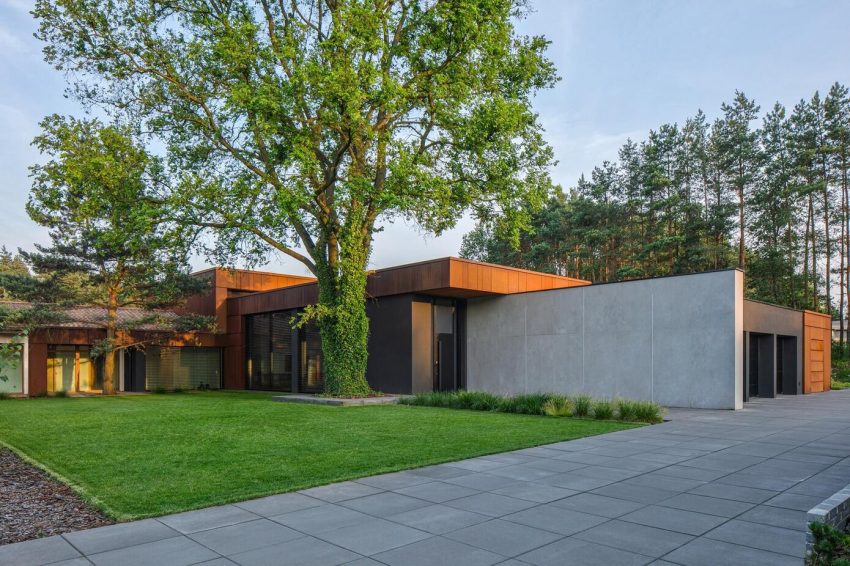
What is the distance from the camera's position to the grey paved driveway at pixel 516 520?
4008 mm

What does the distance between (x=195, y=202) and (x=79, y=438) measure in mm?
7872

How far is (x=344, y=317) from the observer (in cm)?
1709

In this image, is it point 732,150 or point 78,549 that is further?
point 732,150

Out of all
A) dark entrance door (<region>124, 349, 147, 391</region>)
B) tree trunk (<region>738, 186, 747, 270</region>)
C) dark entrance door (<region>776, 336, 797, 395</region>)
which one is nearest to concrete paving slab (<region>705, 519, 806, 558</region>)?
dark entrance door (<region>776, 336, 797, 395</region>)

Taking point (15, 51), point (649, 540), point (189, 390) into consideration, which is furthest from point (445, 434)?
point (189, 390)

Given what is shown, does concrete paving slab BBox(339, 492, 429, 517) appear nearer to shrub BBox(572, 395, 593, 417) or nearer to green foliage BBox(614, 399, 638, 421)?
green foliage BBox(614, 399, 638, 421)

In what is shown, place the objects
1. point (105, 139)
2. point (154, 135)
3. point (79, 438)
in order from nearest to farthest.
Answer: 1. point (79, 438)
2. point (105, 139)
3. point (154, 135)

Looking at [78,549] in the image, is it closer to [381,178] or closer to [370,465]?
[370,465]

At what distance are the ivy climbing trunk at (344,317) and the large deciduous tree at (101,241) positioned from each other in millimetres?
4443

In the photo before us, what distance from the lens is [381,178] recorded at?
17.6 metres

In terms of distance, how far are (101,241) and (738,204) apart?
34.4 metres

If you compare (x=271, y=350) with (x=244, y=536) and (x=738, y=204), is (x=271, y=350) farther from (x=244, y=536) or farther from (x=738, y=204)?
(x=738, y=204)

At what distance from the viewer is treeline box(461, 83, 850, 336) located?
3453cm

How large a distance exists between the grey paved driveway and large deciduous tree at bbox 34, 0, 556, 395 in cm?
946
